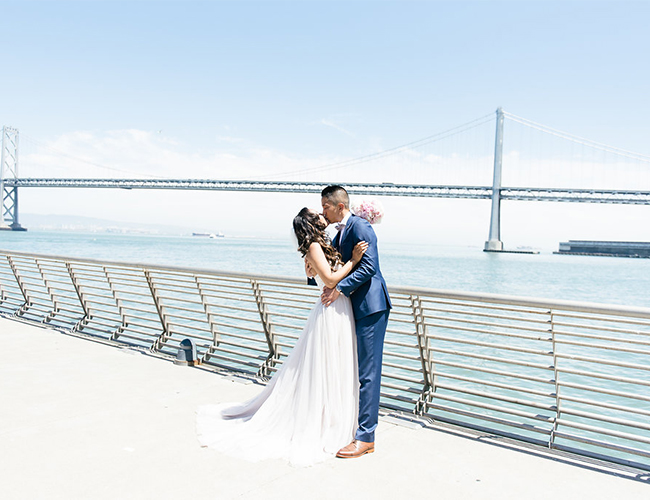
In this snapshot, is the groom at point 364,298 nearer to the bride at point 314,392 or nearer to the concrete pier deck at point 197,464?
the bride at point 314,392

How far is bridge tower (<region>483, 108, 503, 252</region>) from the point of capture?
178 ft

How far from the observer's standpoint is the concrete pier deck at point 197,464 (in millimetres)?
2393

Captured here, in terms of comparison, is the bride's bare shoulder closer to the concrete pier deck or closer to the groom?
the groom

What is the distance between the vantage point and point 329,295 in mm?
2932

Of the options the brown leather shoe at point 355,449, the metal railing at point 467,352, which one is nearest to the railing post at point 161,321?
the metal railing at point 467,352

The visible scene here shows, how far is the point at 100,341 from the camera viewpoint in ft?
18.1

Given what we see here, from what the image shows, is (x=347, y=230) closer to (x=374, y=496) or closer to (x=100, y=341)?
(x=374, y=496)

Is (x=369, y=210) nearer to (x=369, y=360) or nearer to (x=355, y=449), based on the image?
(x=369, y=360)

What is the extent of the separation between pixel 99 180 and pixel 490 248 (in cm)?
4288

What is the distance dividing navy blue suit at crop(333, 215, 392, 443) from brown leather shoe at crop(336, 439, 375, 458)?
47 millimetres

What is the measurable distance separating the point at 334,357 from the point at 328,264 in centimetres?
50

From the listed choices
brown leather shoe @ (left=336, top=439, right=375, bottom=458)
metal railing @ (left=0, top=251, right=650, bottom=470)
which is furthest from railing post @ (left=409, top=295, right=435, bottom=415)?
brown leather shoe @ (left=336, top=439, right=375, bottom=458)

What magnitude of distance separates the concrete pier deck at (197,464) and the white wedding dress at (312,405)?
134 millimetres

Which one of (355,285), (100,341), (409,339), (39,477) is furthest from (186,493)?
(409,339)
